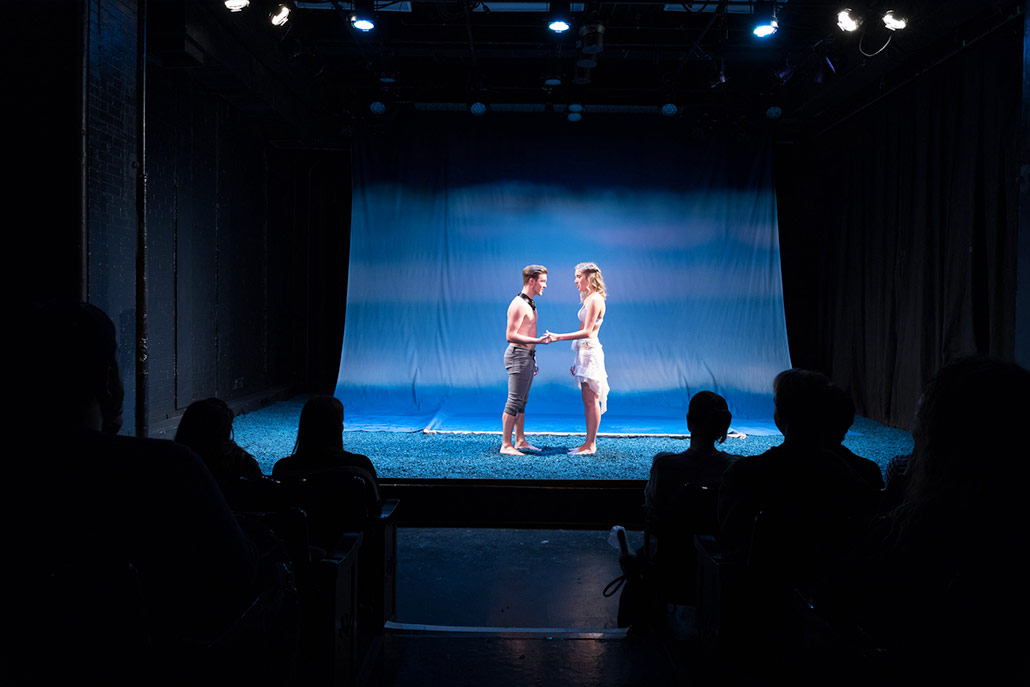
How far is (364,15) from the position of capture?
226 inches

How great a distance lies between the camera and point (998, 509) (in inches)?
44.8

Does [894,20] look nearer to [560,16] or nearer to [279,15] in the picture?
[560,16]

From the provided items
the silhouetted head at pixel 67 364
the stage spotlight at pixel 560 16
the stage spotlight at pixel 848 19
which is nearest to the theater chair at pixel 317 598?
the silhouetted head at pixel 67 364

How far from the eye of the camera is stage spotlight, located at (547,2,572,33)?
218 inches

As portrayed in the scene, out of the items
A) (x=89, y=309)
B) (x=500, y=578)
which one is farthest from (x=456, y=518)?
(x=89, y=309)

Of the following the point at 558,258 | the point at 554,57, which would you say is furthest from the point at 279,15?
the point at 558,258

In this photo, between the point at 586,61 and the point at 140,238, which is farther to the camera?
the point at 586,61

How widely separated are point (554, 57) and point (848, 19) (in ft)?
8.38

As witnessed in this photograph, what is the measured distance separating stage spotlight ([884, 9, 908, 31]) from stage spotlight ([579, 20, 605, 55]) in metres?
2.01

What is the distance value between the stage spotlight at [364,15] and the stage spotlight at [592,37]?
63.4 inches

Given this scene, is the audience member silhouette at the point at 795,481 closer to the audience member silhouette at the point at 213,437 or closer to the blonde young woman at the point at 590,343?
the audience member silhouette at the point at 213,437

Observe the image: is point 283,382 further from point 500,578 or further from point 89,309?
point 89,309

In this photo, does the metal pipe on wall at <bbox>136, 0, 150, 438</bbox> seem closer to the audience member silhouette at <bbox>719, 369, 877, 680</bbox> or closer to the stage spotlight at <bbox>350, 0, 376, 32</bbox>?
the stage spotlight at <bbox>350, 0, 376, 32</bbox>

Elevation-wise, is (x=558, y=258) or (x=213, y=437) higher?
(x=558, y=258)
